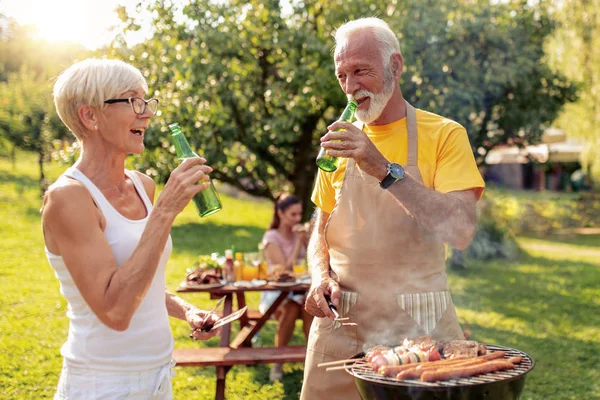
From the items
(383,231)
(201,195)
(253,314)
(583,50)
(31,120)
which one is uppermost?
(583,50)

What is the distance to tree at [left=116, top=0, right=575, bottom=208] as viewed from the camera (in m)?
7.60

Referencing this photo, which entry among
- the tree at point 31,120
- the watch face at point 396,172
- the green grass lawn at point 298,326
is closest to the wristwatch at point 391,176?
the watch face at point 396,172

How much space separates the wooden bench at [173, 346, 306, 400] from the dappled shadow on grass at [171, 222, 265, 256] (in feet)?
25.7

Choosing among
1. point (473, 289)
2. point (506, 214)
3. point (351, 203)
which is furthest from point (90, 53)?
point (506, 214)

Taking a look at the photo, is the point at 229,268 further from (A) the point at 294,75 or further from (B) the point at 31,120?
(B) the point at 31,120

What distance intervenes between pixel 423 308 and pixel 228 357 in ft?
9.74

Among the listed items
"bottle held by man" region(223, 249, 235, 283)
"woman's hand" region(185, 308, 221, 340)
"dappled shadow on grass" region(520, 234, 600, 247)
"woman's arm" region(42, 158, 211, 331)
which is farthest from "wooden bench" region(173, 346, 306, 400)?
"dappled shadow on grass" region(520, 234, 600, 247)

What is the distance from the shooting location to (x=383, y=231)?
108 inches

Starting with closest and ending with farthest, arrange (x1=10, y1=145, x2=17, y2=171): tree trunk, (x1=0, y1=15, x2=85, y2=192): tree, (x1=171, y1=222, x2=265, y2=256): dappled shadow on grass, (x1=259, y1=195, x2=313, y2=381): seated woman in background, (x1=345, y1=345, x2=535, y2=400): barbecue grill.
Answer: (x1=345, y1=345, x2=535, y2=400): barbecue grill
(x1=259, y1=195, x2=313, y2=381): seated woman in background
(x1=171, y1=222, x2=265, y2=256): dappled shadow on grass
(x1=0, y1=15, x2=85, y2=192): tree
(x1=10, y1=145, x2=17, y2=171): tree trunk

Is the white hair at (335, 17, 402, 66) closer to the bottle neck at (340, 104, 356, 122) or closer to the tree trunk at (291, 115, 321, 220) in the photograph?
the bottle neck at (340, 104, 356, 122)

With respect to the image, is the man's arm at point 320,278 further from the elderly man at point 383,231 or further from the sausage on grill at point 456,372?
the sausage on grill at point 456,372

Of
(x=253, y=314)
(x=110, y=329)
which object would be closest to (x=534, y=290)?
(x=253, y=314)

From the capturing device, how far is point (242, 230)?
16.5 m

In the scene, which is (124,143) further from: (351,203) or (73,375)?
(351,203)
